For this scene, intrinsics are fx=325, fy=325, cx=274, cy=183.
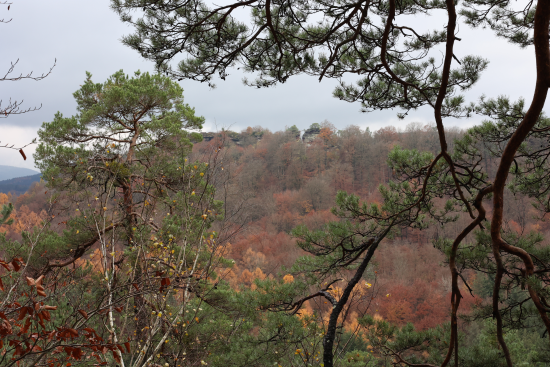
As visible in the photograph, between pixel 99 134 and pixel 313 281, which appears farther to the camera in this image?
pixel 99 134

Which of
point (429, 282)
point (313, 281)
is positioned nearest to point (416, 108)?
point (313, 281)

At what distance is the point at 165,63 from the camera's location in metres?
2.54

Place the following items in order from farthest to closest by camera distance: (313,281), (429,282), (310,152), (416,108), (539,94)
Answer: (310,152) < (429,282) < (313,281) < (416,108) < (539,94)

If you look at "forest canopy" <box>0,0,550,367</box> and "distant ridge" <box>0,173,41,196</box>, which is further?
"distant ridge" <box>0,173,41,196</box>

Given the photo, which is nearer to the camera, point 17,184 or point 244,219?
point 244,219

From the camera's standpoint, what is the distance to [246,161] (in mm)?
32094

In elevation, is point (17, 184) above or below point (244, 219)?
below

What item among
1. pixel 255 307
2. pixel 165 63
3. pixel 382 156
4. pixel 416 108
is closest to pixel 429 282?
pixel 382 156

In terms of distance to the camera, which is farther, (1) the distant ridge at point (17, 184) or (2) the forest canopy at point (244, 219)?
(1) the distant ridge at point (17, 184)

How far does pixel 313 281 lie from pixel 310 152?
2799 cm

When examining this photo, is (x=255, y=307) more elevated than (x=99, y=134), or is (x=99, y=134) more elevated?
(x=99, y=134)

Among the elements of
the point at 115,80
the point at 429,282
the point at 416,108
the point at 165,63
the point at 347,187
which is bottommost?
the point at 429,282

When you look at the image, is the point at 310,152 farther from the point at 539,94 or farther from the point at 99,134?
the point at 539,94

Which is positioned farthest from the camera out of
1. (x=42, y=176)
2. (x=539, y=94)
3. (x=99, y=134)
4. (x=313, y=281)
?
(x=99, y=134)
